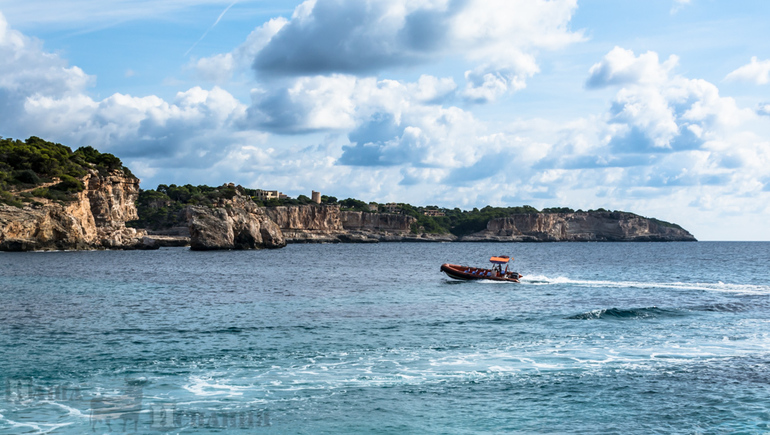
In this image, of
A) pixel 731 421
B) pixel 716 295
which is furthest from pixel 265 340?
pixel 716 295

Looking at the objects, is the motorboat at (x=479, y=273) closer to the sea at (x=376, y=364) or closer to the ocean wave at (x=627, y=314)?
the sea at (x=376, y=364)

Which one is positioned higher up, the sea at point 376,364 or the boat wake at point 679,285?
the boat wake at point 679,285

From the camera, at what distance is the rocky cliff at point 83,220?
68.5m

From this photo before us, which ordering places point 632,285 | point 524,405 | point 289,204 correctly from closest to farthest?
point 524,405
point 632,285
point 289,204

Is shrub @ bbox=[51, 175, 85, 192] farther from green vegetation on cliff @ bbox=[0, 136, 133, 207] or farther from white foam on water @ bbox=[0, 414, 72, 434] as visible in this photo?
white foam on water @ bbox=[0, 414, 72, 434]

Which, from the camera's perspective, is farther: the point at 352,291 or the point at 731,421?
the point at 352,291

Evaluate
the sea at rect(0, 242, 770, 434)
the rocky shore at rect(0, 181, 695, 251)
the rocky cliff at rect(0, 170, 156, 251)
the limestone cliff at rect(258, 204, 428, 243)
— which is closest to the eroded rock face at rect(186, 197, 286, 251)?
the rocky shore at rect(0, 181, 695, 251)

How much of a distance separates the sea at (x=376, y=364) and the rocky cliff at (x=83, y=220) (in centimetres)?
3984

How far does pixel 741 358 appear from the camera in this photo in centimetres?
1844

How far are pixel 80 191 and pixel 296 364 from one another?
73756mm

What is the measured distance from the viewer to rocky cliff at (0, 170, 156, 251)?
6850 centimetres

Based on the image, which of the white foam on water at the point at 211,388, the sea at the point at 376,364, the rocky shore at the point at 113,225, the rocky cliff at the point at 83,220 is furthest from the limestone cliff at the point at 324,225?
the white foam on water at the point at 211,388

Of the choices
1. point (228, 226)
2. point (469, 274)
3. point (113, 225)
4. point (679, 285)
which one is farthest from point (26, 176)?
point (679, 285)

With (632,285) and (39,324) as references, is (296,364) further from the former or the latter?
(632,285)
